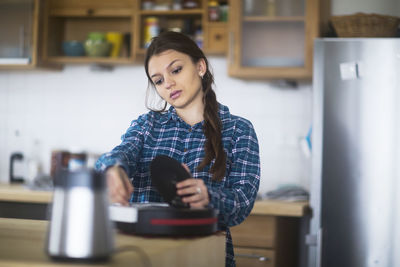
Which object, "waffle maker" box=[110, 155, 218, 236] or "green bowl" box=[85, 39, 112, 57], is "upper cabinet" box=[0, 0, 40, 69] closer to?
"green bowl" box=[85, 39, 112, 57]

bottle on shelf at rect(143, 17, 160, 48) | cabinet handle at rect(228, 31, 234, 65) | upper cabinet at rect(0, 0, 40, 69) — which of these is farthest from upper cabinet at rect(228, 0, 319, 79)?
upper cabinet at rect(0, 0, 40, 69)

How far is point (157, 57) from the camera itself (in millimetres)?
1548

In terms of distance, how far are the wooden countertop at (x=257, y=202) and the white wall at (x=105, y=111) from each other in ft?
1.46

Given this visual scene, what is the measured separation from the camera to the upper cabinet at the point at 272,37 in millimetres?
3105

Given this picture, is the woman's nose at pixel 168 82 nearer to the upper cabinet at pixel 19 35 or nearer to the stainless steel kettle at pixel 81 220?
the stainless steel kettle at pixel 81 220

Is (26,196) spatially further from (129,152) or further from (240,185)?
(240,185)

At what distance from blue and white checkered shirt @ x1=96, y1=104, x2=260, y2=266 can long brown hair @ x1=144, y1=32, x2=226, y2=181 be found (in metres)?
0.02

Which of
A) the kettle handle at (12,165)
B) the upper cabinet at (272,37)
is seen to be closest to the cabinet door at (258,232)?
the upper cabinet at (272,37)

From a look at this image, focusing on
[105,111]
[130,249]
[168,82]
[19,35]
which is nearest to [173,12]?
[105,111]

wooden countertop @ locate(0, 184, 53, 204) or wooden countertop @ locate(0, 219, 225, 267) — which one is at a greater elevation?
wooden countertop @ locate(0, 219, 225, 267)

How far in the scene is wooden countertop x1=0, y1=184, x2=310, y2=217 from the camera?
2.80m

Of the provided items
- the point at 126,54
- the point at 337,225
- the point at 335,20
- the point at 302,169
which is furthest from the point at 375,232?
the point at 126,54

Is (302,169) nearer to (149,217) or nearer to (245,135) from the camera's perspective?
(245,135)

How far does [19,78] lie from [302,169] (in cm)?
188
